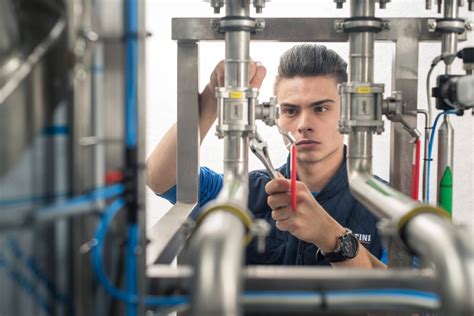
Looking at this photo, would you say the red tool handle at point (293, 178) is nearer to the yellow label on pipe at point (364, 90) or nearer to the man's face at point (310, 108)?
the yellow label on pipe at point (364, 90)

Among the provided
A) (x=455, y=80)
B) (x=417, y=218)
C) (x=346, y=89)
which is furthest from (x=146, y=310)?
(x=455, y=80)

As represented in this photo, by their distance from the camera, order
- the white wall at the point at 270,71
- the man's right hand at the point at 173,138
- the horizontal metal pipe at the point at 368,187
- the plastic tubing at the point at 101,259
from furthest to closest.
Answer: the white wall at the point at 270,71 → the man's right hand at the point at 173,138 → the horizontal metal pipe at the point at 368,187 → the plastic tubing at the point at 101,259

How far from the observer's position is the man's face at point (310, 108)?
174cm

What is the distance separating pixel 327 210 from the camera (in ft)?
5.98

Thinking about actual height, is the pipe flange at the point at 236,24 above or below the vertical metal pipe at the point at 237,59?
above

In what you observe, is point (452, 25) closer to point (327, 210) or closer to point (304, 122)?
point (304, 122)

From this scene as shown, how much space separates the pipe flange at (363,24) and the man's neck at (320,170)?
72 centimetres

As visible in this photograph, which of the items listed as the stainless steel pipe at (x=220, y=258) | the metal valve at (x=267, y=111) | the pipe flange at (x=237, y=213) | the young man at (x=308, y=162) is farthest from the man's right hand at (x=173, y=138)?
the pipe flange at (x=237, y=213)

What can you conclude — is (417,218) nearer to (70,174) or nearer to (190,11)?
(70,174)

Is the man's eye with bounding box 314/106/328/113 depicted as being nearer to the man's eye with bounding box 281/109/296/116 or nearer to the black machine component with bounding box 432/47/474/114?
the man's eye with bounding box 281/109/296/116

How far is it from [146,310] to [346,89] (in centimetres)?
61

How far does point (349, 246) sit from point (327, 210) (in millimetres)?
388

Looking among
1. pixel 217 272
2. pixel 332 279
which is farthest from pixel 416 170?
pixel 217 272

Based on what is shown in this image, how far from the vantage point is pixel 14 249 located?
24.9 inches
